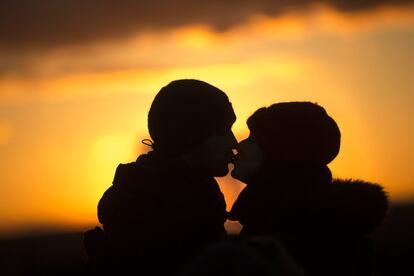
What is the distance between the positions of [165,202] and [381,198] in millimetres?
1278

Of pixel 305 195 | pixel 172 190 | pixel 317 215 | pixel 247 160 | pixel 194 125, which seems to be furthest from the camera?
pixel 194 125

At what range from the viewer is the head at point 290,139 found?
22.5 feet

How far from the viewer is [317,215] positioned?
6.49 m

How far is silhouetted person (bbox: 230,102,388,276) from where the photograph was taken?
21.3 ft

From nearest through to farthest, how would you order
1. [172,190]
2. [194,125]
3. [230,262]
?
[230,262], [172,190], [194,125]

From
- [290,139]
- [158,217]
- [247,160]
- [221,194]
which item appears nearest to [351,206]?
[290,139]

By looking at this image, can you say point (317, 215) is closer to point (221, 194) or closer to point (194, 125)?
point (221, 194)

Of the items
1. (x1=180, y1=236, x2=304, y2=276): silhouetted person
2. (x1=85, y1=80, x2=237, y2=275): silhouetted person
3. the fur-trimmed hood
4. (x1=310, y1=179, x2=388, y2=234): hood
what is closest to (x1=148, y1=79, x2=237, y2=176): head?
(x1=85, y1=80, x2=237, y2=275): silhouetted person

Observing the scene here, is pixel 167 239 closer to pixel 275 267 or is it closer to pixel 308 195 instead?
pixel 308 195

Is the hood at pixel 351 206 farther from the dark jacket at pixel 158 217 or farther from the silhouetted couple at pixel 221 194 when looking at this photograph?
the dark jacket at pixel 158 217

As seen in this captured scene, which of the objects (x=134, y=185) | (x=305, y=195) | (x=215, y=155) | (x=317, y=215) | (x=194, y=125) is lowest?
(x=317, y=215)

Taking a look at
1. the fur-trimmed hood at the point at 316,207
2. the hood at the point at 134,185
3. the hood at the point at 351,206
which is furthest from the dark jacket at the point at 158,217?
the hood at the point at 351,206

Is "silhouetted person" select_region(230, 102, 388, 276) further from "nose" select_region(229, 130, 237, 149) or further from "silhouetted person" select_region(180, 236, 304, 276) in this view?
"silhouetted person" select_region(180, 236, 304, 276)

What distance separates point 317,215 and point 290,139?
0.58m
